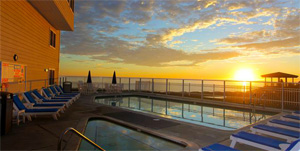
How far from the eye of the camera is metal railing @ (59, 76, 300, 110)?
792cm

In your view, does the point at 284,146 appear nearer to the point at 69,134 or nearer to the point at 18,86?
the point at 69,134

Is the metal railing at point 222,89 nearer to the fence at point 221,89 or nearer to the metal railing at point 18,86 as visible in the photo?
the fence at point 221,89

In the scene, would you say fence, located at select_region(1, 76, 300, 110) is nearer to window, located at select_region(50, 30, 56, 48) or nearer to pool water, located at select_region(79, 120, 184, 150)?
window, located at select_region(50, 30, 56, 48)

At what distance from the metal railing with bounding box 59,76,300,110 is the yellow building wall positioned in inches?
117

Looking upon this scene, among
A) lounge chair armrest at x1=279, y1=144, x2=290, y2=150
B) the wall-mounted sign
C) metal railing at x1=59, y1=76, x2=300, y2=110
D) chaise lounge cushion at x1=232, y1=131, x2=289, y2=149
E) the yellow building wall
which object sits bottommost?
Answer: chaise lounge cushion at x1=232, y1=131, x2=289, y2=149

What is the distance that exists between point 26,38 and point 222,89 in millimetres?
10084

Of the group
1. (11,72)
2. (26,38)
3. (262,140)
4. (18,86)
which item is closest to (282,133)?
(262,140)

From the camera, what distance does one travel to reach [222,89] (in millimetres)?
9180

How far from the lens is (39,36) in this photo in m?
9.73

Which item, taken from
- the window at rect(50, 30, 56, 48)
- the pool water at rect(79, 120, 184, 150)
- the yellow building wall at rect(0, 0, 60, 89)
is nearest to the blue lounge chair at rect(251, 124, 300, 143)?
the pool water at rect(79, 120, 184, 150)

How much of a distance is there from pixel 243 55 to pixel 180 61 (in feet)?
22.1

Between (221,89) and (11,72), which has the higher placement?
(11,72)

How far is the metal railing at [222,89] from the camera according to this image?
792 centimetres

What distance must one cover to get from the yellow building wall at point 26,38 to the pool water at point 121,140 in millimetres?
5072
